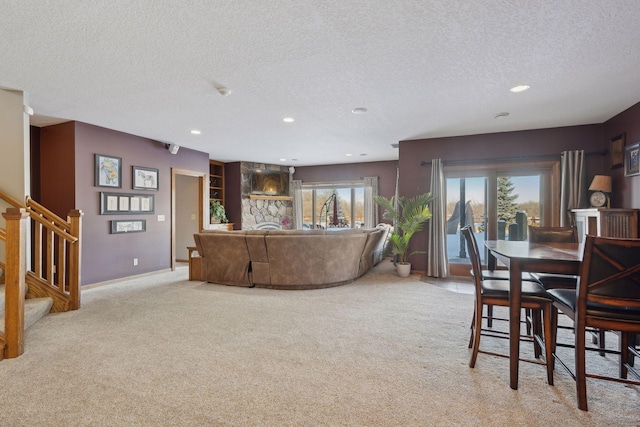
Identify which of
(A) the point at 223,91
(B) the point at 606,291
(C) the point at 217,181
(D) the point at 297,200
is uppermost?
(A) the point at 223,91

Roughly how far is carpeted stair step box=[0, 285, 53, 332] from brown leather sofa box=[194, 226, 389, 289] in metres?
1.90

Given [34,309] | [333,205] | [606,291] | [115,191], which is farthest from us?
[333,205]

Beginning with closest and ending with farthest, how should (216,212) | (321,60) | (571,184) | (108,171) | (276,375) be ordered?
1. (276,375)
2. (321,60)
3. (571,184)
4. (108,171)
5. (216,212)

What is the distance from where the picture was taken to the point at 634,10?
78.5 inches

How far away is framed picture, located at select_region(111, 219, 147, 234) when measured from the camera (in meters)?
4.99

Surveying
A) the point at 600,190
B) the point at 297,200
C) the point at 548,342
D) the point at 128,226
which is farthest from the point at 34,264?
the point at 600,190

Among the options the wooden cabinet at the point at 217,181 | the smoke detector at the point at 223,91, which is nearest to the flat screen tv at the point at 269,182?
the wooden cabinet at the point at 217,181

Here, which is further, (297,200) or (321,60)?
(297,200)

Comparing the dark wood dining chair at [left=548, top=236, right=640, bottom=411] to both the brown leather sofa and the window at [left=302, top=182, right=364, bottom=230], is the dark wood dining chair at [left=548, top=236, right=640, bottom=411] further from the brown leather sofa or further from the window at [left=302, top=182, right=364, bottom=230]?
the window at [left=302, top=182, right=364, bottom=230]

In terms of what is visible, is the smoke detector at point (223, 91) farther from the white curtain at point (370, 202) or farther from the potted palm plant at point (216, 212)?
the white curtain at point (370, 202)

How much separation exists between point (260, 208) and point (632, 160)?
295 inches

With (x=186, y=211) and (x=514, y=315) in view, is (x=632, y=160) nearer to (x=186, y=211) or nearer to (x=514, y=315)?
(x=514, y=315)

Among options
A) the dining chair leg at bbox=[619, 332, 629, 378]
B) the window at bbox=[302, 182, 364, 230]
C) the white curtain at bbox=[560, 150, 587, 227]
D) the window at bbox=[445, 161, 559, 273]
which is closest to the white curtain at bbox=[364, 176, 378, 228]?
the window at bbox=[302, 182, 364, 230]

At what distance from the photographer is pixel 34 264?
363 cm
